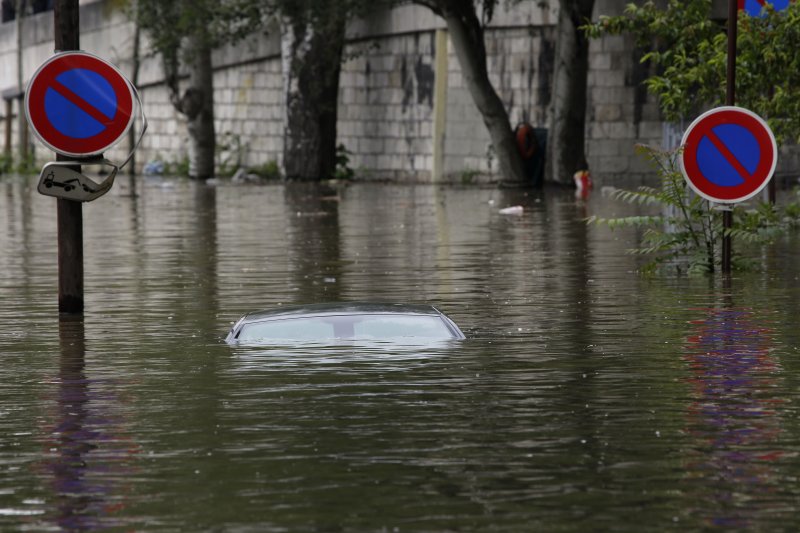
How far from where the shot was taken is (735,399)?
34.4 feet

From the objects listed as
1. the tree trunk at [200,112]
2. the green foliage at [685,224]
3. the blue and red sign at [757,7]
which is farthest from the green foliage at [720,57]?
the tree trunk at [200,112]

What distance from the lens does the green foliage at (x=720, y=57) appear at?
20.2 meters

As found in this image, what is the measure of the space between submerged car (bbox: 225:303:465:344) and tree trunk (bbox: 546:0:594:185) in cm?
2552

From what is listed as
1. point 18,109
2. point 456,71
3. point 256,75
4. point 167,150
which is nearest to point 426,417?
point 456,71

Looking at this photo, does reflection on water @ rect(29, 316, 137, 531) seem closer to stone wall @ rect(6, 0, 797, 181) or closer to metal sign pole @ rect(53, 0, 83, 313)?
metal sign pole @ rect(53, 0, 83, 313)

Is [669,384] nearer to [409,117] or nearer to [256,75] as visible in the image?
[409,117]

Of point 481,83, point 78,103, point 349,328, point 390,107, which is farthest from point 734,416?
point 390,107

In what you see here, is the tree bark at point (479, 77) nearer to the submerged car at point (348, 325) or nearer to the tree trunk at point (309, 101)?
the tree trunk at point (309, 101)

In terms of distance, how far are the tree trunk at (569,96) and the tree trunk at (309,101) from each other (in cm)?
638

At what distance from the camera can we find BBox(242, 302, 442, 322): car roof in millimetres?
12891

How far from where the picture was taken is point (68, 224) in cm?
1443

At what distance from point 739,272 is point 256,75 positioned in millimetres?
33149

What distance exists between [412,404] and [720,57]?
33.3 feet

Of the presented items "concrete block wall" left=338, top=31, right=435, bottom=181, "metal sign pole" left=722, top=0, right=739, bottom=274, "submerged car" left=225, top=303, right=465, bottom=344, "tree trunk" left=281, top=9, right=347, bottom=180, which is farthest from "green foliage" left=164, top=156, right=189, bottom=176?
"submerged car" left=225, top=303, right=465, bottom=344
